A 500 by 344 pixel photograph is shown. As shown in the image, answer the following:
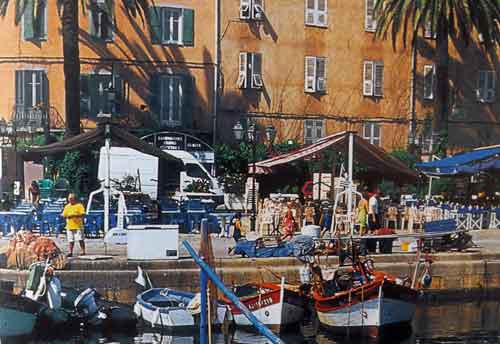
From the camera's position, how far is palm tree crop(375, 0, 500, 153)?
3028 centimetres

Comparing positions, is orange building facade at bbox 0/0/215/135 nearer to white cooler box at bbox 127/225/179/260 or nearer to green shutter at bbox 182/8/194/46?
green shutter at bbox 182/8/194/46

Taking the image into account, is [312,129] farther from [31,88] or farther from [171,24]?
[31,88]

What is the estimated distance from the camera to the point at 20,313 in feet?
55.5

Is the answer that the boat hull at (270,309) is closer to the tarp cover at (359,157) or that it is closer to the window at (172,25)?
the tarp cover at (359,157)

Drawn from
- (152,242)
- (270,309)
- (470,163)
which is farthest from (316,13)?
(270,309)

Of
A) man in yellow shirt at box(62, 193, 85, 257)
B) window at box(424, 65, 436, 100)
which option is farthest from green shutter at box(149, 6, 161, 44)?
man in yellow shirt at box(62, 193, 85, 257)

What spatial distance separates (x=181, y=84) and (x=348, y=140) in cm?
830

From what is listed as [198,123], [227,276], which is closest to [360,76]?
[198,123]

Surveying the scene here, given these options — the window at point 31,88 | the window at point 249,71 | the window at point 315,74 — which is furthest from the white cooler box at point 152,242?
the window at point 315,74

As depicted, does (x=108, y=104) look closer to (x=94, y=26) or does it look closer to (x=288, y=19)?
(x=94, y=26)

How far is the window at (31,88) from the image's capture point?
29000mm

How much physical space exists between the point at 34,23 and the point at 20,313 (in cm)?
1368

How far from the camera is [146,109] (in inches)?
→ 1188

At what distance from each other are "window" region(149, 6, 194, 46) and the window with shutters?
127 cm
